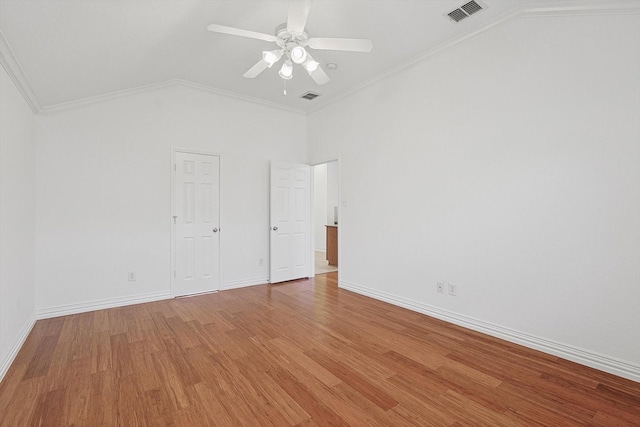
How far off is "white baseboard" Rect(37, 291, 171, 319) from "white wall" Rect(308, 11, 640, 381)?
326 cm

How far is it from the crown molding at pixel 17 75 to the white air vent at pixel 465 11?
369 cm

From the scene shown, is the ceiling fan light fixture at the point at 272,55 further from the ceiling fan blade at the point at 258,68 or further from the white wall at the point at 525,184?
the white wall at the point at 525,184

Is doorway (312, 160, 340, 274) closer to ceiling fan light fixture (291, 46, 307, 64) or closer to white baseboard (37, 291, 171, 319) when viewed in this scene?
white baseboard (37, 291, 171, 319)

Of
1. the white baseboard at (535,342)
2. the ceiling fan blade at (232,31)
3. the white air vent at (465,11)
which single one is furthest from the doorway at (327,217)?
the ceiling fan blade at (232,31)

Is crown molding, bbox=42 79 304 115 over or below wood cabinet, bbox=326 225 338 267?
over

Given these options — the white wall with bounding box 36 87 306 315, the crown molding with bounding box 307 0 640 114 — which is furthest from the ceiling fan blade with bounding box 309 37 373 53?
the white wall with bounding box 36 87 306 315

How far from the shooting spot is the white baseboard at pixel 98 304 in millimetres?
3652

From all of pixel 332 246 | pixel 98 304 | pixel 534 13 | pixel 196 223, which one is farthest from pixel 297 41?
pixel 332 246

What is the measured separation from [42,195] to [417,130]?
15.2 ft

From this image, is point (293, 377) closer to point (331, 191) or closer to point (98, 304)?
point (98, 304)

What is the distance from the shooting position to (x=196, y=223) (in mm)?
4629

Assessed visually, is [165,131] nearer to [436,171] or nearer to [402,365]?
[436,171]

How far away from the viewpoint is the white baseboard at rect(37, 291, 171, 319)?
3.65 metres


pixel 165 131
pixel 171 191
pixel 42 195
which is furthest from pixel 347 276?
pixel 42 195
